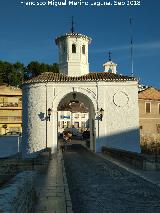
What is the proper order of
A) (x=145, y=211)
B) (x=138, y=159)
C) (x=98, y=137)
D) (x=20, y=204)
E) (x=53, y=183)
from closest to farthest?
(x=20, y=204)
(x=145, y=211)
(x=53, y=183)
(x=138, y=159)
(x=98, y=137)

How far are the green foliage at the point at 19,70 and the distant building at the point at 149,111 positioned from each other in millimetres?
29577

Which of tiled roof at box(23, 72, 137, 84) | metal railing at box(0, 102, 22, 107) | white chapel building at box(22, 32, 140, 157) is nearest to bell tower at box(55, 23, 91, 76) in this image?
tiled roof at box(23, 72, 137, 84)

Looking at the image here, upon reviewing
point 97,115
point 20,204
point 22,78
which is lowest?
point 20,204

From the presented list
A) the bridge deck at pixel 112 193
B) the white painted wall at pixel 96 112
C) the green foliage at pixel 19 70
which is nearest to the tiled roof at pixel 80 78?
the white painted wall at pixel 96 112

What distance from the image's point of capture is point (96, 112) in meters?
32.9

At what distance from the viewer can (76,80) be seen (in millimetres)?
32969

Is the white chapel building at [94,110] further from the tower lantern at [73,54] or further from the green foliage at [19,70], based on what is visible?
the green foliage at [19,70]

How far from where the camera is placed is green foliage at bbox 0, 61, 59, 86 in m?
83.8

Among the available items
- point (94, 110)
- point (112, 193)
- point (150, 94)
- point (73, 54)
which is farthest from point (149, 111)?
point (112, 193)

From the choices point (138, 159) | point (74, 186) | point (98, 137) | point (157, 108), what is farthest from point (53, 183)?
point (157, 108)

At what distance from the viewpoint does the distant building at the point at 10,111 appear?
6869 cm

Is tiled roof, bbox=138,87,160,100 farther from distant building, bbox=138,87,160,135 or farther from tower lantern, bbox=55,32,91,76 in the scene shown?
tower lantern, bbox=55,32,91,76

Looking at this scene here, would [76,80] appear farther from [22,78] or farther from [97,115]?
[22,78]

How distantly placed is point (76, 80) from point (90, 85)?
1237 mm
